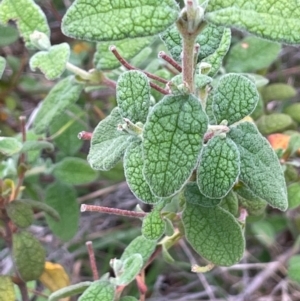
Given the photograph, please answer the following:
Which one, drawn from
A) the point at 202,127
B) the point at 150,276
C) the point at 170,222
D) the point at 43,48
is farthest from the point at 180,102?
the point at 150,276

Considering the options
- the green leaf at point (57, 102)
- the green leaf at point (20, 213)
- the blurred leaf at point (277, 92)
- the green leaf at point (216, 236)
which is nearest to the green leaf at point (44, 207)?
the green leaf at point (20, 213)

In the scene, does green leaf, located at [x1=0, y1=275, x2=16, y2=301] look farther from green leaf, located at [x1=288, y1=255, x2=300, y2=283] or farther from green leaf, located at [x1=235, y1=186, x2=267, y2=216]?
green leaf, located at [x1=288, y1=255, x2=300, y2=283]

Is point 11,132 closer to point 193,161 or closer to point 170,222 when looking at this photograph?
point 170,222

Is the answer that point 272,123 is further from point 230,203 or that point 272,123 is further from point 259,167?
point 259,167

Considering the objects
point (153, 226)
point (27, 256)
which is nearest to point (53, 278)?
point (27, 256)

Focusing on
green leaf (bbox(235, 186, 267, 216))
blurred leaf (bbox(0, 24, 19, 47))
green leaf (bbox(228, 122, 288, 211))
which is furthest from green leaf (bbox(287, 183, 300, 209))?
blurred leaf (bbox(0, 24, 19, 47))
